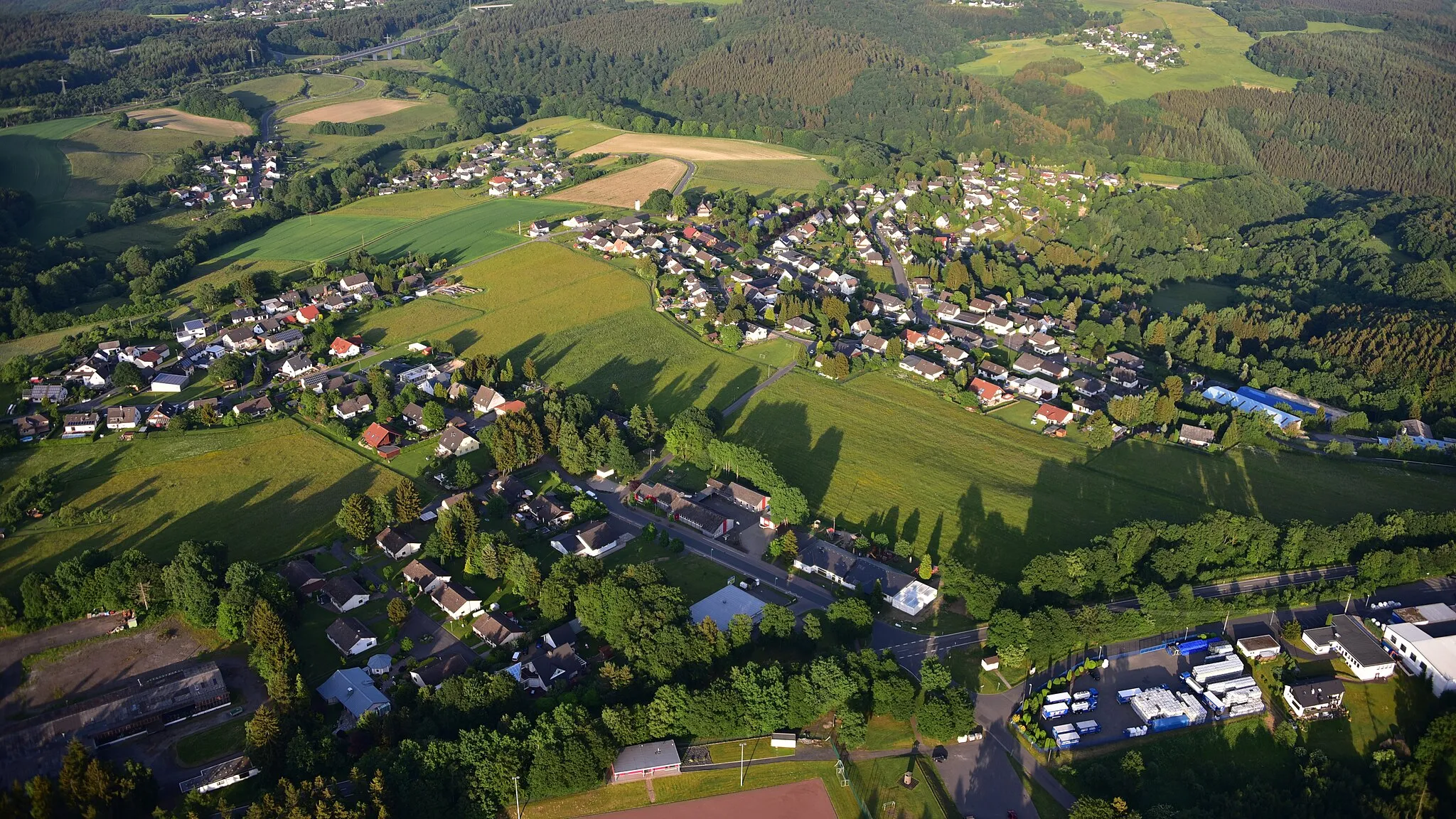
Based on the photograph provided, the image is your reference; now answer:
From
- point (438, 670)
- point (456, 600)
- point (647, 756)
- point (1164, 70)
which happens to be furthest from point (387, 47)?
point (647, 756)

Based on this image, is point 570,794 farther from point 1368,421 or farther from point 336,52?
point 336,52

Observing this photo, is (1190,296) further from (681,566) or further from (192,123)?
(192,123)

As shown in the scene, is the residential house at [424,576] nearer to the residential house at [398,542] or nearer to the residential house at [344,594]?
the residential house at [398,542]

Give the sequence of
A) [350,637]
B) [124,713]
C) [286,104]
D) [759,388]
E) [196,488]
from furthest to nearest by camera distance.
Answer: [286,104], [759,388], [196,488], [350,637], [124,713]

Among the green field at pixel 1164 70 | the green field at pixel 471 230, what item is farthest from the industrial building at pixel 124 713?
the green field at pixel 1164 70

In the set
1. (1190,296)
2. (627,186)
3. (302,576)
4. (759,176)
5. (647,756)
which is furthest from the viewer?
(759,176)

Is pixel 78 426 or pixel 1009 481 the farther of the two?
pixel 78 426

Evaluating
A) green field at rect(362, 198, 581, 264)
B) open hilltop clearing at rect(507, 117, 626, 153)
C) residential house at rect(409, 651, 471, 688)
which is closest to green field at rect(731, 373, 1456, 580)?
residential house at rect(409, 651, 471, 688)
